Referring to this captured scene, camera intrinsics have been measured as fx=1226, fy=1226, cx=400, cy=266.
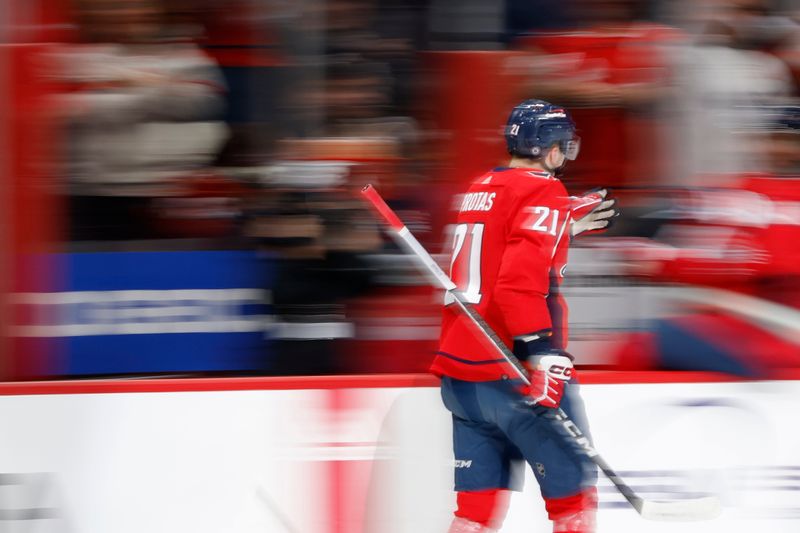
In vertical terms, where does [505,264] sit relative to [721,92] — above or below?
below

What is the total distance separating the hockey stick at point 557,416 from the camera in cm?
366

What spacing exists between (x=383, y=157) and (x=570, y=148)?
1.93 ft

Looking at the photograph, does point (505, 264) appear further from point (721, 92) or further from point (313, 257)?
point (721, 92)

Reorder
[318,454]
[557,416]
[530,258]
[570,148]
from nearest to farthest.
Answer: [530,258] < [557,416] < [570,148] < [318,454]

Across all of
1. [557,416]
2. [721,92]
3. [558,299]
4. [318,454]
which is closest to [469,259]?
[558,299]

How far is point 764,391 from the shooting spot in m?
4.00

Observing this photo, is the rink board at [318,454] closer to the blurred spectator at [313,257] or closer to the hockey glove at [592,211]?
the blurred spectator at [313,257]

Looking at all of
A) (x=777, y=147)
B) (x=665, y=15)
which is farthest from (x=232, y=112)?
(x=777, y=147)

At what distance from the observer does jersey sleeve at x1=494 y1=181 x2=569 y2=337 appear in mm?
3508

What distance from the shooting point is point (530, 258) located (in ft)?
11.5

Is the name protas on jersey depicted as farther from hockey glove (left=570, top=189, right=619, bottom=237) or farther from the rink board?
the rink board

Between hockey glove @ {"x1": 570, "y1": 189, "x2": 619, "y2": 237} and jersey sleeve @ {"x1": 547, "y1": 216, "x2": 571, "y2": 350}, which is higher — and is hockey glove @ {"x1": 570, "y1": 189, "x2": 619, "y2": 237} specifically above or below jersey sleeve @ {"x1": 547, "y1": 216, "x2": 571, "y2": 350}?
above

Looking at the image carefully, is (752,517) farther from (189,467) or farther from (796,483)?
(189,467)

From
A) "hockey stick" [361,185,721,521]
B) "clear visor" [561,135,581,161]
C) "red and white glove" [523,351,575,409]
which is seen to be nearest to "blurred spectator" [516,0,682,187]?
"clear visor" [561,135,581,161]
